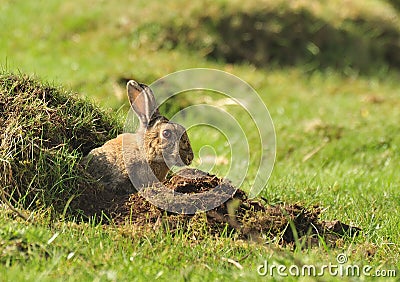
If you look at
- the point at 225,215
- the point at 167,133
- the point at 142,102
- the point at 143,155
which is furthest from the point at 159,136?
the point at 225,215

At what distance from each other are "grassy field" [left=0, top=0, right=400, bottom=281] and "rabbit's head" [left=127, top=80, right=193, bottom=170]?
520 millimetres

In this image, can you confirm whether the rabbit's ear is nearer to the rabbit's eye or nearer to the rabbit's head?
the rabbit's head

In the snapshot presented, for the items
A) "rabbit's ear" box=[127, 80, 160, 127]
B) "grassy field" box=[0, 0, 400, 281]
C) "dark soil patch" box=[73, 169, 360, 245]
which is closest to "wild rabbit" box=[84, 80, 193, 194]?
"rabbit's ear" box=[127, 80, 160, 127]

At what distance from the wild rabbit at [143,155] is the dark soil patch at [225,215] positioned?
107mm

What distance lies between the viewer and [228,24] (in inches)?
520

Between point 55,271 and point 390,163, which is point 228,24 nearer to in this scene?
point 390,163

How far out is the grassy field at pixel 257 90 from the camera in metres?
3.94

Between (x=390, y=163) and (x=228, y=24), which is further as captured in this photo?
(x=228, y=24)

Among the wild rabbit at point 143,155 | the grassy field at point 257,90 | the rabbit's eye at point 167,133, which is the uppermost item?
the rabbit's eye at point 167,133

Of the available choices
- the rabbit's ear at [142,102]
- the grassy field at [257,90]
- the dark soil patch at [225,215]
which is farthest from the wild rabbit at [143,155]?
the grassy field at [257,90]

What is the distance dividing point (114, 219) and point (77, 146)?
86 cm

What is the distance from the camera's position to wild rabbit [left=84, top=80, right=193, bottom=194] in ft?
16.0

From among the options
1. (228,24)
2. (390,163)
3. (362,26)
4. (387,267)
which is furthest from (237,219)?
(362,26)

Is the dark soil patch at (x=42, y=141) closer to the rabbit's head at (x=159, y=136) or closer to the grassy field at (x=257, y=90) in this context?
the grassy field at (x=257, y=90)
